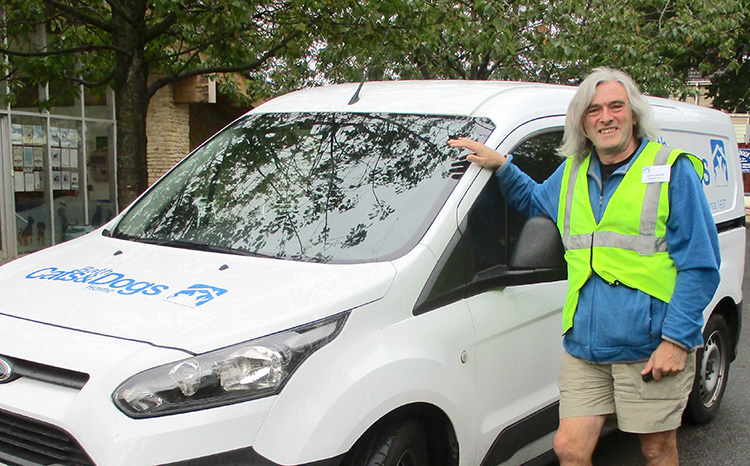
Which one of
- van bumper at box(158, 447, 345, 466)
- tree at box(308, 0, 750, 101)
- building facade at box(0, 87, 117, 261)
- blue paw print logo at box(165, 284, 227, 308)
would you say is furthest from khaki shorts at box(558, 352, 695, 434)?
building facade at box(0, 87, 117, 261)

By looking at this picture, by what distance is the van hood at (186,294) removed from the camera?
2.32m

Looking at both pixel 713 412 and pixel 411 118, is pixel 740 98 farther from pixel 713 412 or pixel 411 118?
pixel 411 118

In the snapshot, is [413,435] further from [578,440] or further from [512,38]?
[512,38]

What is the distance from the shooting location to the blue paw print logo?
8.09 feet

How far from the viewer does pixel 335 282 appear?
2561 mm

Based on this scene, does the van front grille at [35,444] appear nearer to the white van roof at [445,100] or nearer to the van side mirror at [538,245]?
the van side mirror at [538,245]


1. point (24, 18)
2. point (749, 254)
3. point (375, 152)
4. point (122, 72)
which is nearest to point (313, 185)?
point (375, 152)

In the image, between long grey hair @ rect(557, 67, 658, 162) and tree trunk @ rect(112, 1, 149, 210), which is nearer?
long grey hair @ rect(557, 67, 658, 162)

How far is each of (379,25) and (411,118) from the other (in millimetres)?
3942

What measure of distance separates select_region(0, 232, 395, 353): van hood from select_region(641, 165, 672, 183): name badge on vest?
937mm

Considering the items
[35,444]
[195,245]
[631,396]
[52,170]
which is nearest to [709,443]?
[631,396]

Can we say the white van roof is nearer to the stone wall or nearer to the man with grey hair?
the man with grey hair

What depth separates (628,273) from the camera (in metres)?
2.57

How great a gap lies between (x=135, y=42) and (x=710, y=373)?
500cm
